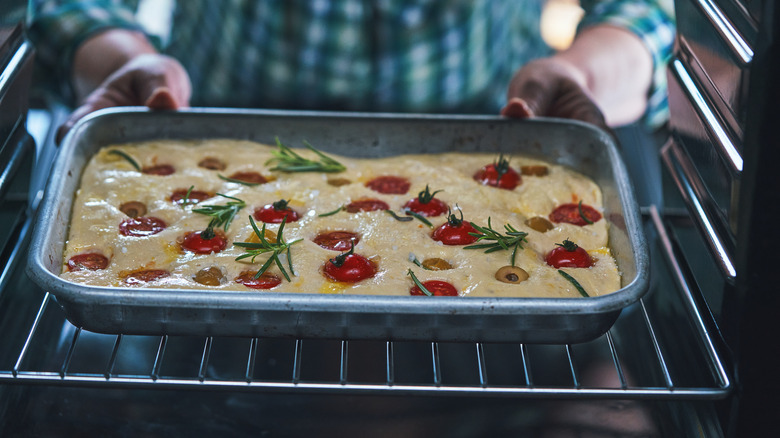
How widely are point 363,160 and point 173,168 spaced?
0.56m

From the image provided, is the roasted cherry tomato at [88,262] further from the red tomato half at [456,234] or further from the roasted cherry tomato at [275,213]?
the red tomato half at [456,234]

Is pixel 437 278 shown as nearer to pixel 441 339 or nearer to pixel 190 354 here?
pixel 441 339

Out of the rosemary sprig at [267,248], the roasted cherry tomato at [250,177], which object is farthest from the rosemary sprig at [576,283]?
the roasted cherry tomato at [250,177]

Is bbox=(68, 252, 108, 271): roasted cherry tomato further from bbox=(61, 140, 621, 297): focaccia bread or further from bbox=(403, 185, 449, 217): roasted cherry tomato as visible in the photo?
bbox=(403, 185, 449, 217): roasted cherry tomato

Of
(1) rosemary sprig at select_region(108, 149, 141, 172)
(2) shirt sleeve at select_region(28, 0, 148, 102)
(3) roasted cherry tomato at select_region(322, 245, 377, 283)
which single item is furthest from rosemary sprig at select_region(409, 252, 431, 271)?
(2) shirt sleeve at select_region(28, 0, 148, 102)

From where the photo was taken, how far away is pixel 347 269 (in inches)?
64.6

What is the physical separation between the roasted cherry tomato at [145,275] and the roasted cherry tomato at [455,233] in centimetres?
67

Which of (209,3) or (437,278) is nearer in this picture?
(437,278)

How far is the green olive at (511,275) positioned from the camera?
165 centimetres

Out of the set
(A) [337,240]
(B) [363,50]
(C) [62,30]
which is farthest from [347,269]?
(C) [62,30]

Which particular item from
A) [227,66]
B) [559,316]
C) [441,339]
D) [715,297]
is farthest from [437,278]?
[227,66]

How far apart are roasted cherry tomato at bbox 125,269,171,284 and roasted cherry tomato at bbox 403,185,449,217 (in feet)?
2.13

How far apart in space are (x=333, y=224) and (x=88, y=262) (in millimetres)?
598

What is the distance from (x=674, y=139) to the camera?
175cm
